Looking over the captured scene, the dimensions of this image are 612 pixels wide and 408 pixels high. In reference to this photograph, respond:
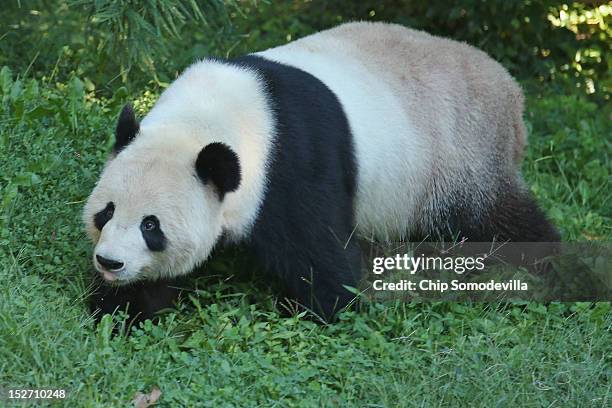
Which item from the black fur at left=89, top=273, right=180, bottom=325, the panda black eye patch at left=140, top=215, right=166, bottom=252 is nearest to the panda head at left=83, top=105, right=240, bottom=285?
the panda black eye patch at left=140, top=215, right=166, bottom=252

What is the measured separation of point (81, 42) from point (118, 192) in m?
3.65

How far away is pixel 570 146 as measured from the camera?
8.12 meters

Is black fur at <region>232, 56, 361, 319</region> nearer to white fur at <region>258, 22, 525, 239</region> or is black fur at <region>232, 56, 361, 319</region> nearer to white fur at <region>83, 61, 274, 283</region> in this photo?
white fur at <region>83, 61, 274, 283</region>

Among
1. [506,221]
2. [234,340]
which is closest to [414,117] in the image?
[506,221]

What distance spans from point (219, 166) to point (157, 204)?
1.13 feet

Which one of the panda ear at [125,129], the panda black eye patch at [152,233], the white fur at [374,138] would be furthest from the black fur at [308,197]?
the panda ear at [125,129]

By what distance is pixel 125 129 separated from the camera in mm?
5137

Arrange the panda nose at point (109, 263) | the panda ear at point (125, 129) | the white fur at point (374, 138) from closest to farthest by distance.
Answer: the panda nose at point (109, 263) < the panda ear at point (125, 129) < the white fur at point (374, 138)

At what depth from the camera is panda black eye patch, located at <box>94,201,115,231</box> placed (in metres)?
4.91

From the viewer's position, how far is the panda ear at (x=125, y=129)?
5.13 metres

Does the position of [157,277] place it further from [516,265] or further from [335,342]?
[516,265]

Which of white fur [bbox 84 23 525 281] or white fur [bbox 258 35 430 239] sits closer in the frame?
white fur [bbox 84 23 525 281]

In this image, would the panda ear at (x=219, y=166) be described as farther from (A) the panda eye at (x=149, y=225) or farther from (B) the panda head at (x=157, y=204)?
(A) the panda eye at (x=149, y=225)

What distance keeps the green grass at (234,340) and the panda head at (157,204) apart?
36 centimetres
